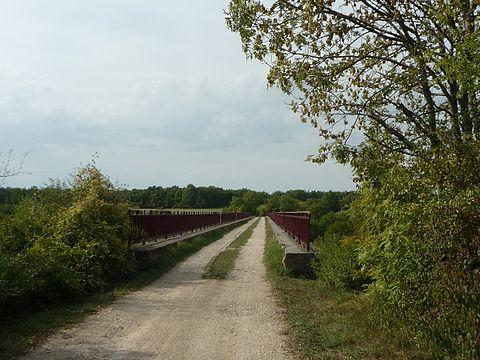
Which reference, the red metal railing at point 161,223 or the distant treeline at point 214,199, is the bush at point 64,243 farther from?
the distant treeline at point 214,199

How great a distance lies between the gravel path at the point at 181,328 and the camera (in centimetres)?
595

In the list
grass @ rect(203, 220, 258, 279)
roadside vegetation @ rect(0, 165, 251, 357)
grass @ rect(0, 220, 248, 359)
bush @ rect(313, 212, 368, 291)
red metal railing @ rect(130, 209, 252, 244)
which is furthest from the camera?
red metal railing @ rect(130, 209, 252, 244)

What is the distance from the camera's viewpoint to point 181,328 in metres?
7.13

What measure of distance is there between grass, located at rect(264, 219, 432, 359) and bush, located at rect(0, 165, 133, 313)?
160 inches

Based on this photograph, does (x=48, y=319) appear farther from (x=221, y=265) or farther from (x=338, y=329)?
(x=221, y=265)

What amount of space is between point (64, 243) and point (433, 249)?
8.24 meters

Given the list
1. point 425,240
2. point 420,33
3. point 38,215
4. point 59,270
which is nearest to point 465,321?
point 425,240

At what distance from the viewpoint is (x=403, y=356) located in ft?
17.4

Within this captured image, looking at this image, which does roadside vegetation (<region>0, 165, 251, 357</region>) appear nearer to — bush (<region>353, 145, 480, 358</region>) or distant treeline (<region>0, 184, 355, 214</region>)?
bush (<region>353, 145, 480, 358</region>)

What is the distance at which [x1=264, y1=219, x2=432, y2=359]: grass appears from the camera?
5.68 metres

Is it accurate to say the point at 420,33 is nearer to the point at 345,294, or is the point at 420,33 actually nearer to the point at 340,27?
the point at 340,27

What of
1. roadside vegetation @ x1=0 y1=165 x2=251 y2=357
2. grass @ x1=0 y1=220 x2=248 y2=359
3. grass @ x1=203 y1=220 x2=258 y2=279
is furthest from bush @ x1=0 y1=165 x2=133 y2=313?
grass @ x1=203 y1=220 x2=258 y2=279

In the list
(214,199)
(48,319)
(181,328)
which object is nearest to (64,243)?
(48,319)

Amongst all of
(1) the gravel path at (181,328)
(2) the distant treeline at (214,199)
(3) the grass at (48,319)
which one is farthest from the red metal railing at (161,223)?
(2) the distant treeline at (214,199)
